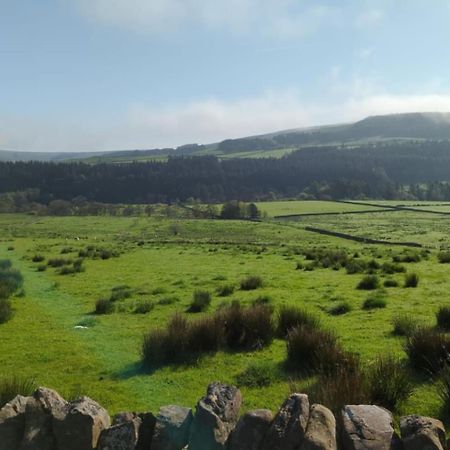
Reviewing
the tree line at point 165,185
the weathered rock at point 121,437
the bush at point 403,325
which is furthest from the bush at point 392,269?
the tree line at point 165,185

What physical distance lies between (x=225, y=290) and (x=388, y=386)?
12400 mm

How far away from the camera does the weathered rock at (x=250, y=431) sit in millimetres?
5355

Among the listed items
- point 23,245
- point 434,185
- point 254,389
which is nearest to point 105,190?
point 434,185

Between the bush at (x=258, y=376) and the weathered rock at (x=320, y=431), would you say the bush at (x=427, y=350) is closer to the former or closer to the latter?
the bush at (x=258, y=376)

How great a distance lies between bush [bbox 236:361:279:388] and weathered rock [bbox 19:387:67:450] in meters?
4.21

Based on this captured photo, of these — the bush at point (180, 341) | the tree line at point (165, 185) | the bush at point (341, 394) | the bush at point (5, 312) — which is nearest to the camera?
the bush at point (341, 394)

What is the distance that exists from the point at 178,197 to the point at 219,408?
17108 cm

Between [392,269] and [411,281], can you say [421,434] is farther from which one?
[392,269]

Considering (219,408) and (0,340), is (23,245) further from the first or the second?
(219,408)

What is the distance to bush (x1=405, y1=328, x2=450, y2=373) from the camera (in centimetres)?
955

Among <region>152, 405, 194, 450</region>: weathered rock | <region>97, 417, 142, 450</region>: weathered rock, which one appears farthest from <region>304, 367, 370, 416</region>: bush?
<region>97, 417, 142, 450</region>: weathered rock

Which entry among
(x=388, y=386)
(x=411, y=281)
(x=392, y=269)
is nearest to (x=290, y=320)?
(x=388, y=386)

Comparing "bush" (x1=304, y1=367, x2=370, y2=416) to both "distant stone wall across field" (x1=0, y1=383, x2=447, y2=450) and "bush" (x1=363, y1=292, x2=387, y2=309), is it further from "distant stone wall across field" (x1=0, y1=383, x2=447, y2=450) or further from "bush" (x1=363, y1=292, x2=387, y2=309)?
"bush" (x1=363, y1=292, x2=387, y2=309)

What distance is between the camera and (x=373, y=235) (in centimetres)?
5625
